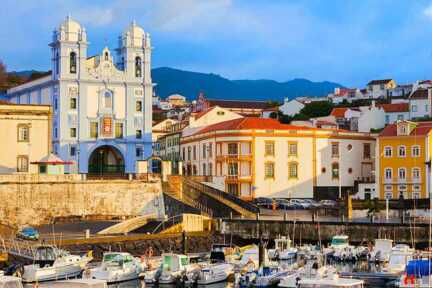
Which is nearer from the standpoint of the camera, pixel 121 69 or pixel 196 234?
pixel 196 234

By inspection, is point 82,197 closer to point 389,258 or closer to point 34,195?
point 34,195

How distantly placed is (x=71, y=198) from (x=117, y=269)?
22.0 m

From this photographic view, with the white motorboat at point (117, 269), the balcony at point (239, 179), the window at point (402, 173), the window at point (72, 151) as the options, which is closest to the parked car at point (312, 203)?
the balcony at point (239, 179)

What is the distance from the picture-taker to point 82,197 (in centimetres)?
6338

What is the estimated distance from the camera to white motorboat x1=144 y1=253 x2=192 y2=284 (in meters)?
41.1

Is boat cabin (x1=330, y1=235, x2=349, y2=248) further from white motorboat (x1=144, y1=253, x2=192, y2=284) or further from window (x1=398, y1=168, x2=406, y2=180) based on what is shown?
window (x1=398, y1=168, x2=406, y2=180)

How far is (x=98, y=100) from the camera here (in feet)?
250

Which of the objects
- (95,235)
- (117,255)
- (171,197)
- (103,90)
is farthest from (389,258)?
(103,90)

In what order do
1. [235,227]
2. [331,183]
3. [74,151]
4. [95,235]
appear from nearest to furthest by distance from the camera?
[95,235] → [235,227] → [74,151] → [331,183]

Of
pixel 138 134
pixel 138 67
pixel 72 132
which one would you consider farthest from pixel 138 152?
pixel 138 67

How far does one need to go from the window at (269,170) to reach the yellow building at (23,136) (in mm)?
19738

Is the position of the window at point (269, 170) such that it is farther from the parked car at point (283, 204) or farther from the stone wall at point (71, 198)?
the stone wall at point (71, 198)

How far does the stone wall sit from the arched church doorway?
1126cm

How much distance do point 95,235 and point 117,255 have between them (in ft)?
37.3
